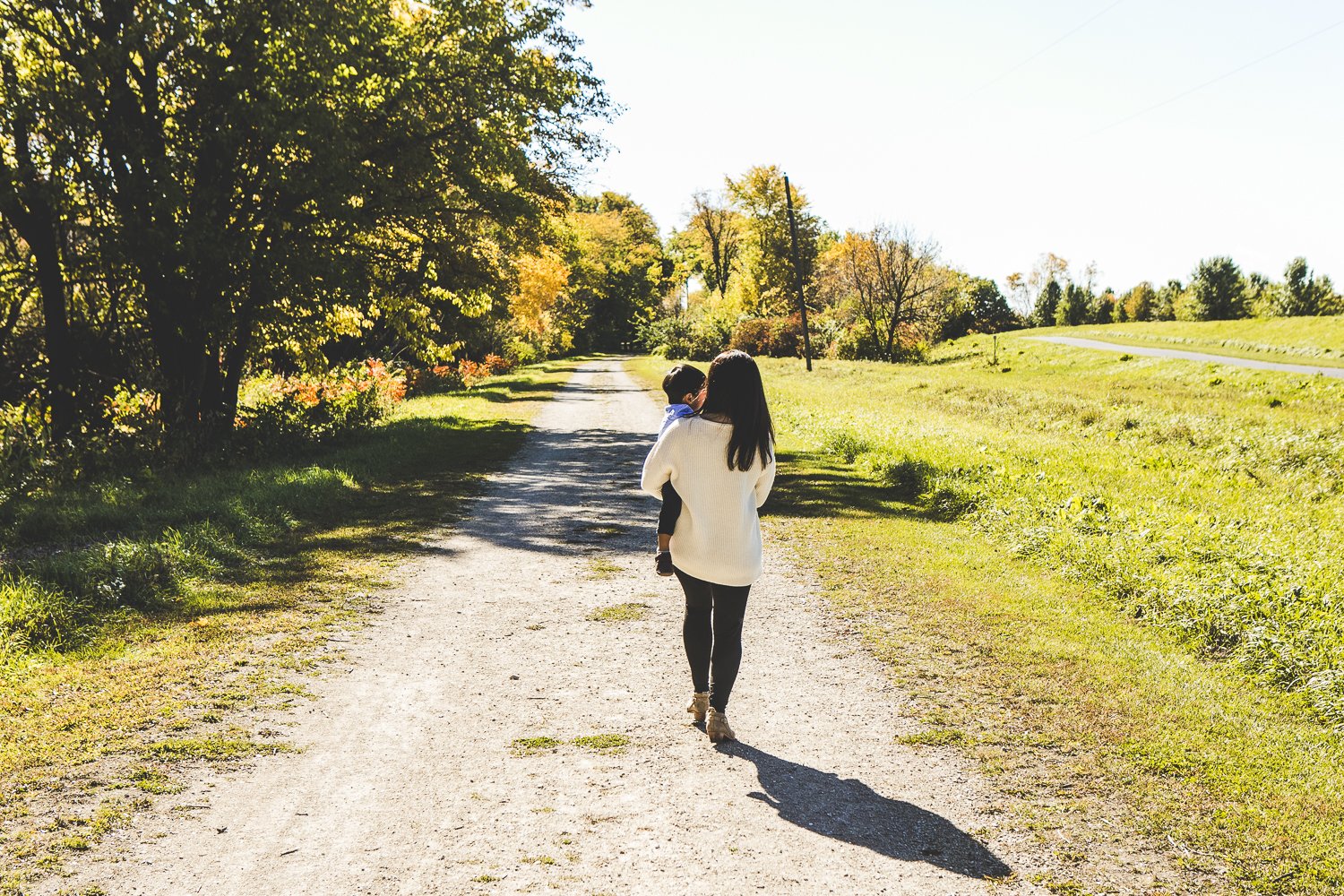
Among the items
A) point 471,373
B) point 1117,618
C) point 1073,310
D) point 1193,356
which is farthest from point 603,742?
point 1073,310

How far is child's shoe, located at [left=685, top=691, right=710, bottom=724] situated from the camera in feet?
15.0

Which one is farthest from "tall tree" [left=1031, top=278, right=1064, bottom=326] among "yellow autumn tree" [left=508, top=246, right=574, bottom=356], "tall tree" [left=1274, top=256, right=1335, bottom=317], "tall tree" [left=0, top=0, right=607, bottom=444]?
"tall tree" [left=0, top=0, right=607, bottom=444]

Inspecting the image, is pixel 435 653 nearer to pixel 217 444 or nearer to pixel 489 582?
pixel 489 582

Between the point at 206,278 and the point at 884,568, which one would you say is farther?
the point at 206,278

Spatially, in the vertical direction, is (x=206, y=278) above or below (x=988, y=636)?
above

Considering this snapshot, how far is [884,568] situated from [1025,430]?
11.0 m

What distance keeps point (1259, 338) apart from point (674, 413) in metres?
42.4

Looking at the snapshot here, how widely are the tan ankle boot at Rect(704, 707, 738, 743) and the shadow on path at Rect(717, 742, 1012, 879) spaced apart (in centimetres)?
25

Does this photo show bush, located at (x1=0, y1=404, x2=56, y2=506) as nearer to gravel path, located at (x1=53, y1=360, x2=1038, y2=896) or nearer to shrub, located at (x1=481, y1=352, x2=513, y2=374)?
gravel path, located at (x1=53, y1=360, x2=1038, y2=896)

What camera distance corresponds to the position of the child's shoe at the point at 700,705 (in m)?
4.58

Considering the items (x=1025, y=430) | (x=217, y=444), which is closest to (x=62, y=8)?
(x=217, y=444)

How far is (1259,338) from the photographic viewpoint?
3712cm

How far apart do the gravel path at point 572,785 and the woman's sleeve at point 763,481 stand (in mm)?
1298

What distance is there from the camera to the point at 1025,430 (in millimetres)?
17297
